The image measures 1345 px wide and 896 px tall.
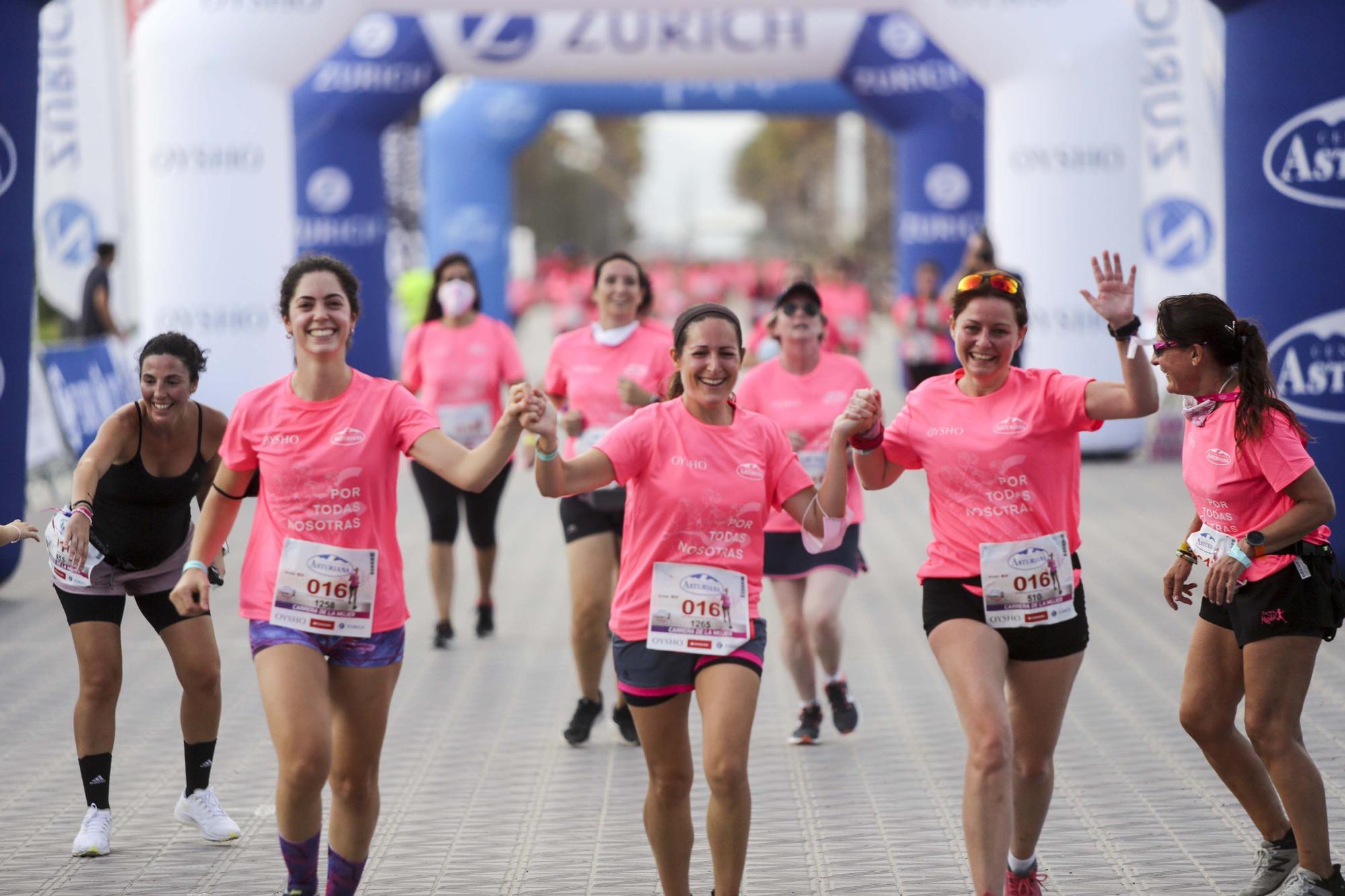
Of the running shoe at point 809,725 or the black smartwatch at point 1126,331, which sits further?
the running shoe at point 809,725

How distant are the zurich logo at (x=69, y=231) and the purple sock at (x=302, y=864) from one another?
13.0 metres

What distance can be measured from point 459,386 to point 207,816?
3.63 m

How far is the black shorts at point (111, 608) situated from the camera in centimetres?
512

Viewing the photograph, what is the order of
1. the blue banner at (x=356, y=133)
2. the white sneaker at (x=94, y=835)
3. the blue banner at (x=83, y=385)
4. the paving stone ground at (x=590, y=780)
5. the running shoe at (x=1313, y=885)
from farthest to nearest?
the blue banner at (x=356, y=133) < the blue banner at (x=83, y=385) < the white sneaker at (x=94, y=835) < the paving stone ground at (x=590, y=780) < the running shoe at (x=1313, y=885)

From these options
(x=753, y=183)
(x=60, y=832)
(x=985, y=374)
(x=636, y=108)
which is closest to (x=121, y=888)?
(x=60, y=832)

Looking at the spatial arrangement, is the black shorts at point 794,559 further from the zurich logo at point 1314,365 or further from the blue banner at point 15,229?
the blue banner at point 15,229

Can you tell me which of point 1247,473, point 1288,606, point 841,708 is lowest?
point 841,708

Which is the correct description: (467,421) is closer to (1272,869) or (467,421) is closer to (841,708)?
(841,708)

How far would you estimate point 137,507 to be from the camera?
16.8ft

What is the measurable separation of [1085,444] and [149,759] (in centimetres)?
1077

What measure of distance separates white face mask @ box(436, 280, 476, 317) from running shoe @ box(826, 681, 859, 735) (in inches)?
121

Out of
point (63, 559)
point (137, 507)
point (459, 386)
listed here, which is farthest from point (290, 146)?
point (63, 559)

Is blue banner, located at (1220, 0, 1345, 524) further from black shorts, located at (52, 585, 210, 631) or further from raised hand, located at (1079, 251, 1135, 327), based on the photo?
black shorts, located at (52, 585, 210, 631)

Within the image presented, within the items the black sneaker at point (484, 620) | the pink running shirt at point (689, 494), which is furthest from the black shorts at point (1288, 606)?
the black sneaker at point (484, 620)
